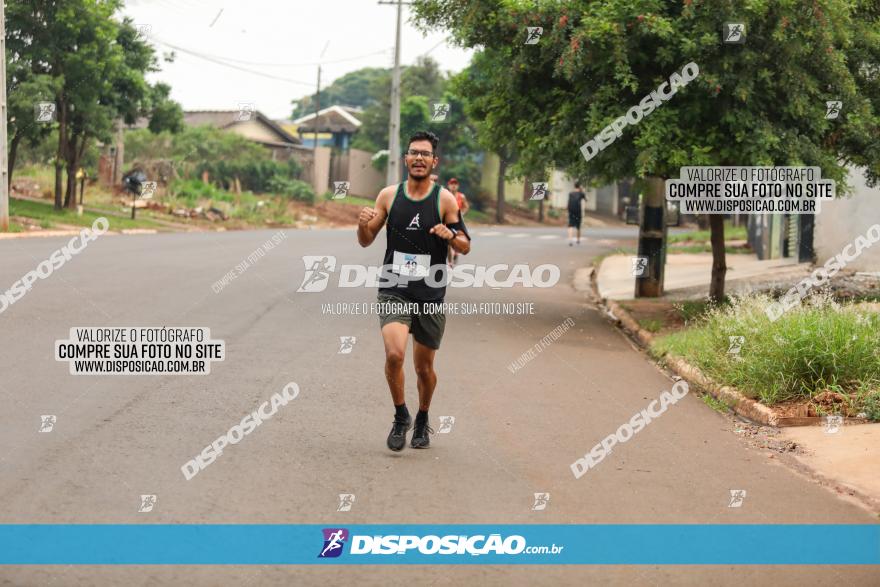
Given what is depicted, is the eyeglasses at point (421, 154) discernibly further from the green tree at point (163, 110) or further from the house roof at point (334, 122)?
the house roof at point (334, 122)

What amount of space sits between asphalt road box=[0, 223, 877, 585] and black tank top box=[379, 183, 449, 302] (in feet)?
4.05

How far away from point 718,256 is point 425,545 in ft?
35.1

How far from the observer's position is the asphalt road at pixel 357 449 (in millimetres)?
5844

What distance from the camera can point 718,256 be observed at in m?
15.6

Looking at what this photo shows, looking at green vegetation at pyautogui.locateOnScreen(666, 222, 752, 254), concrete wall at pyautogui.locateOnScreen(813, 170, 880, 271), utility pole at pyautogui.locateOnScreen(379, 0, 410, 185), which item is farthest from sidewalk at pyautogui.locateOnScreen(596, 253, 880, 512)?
utility pole at pyautogui.locateOnScreen(379, 0, 410, 185)

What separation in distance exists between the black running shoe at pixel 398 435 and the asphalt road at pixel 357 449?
0.10 metres

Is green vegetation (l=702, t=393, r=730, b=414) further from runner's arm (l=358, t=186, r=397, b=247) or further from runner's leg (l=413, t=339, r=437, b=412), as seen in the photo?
runner's arm (l=358, t=186, r=397, b=247)

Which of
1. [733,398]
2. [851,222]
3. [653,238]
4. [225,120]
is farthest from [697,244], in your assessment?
[225,120]

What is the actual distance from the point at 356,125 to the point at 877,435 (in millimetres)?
68202

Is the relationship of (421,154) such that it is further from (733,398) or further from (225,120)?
(225,120)

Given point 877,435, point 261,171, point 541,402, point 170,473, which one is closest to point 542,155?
point 541,402

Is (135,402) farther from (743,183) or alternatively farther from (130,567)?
(743,183)

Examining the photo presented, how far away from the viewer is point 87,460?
7.05 meters

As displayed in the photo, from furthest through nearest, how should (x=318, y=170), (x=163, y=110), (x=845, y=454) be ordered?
(x=318, y=170), (x=163, y=110), (x=845, y=454)
